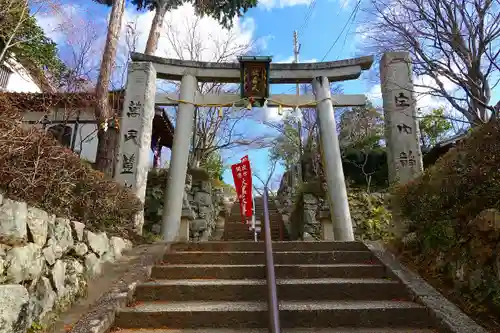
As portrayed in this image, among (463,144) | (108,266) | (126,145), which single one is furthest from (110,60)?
(463,144)

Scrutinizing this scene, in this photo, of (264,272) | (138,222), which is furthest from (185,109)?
(264,272)

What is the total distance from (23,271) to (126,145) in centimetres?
496

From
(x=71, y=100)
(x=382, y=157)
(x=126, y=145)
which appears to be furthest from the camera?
(x=382, y=157)

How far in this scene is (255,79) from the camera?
328 inches

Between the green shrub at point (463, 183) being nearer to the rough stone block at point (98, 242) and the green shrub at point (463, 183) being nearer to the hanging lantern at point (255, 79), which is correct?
the rough stone block at point (98, 242)

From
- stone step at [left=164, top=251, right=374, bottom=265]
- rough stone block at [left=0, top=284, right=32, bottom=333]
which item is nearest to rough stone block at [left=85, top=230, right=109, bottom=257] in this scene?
stone step at [left=164, top=251, right=374, bottom=265]

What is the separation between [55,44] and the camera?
12969mm

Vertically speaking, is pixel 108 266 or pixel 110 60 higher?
pixel 110 60

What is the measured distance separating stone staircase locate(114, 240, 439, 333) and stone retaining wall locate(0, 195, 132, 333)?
0.56 m

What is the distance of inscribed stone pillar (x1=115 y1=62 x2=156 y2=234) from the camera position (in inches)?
279

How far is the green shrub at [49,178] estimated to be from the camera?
2.59 meters

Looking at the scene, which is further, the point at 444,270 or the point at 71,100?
the point at 71,100

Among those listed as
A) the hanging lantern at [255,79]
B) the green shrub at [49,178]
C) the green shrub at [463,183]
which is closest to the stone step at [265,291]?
the green shrub at [463,183]

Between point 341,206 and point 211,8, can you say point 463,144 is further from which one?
point 211,8
